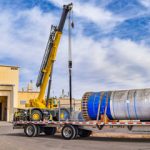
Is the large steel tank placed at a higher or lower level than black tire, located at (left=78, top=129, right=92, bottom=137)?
higher

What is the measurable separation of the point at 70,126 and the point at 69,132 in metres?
0.38

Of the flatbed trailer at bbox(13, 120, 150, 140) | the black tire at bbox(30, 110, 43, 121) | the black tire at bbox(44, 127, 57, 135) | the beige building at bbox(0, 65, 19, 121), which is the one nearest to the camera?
the flatbed trailer at bbox(13, 120, 150, 140)

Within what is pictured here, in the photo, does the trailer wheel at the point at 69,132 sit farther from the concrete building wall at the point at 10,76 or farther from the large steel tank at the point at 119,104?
the concrete building wall at the point at 10,76

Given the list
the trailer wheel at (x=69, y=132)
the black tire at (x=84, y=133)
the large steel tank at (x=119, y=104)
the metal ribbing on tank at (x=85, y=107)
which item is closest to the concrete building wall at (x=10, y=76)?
the black tire at (x=84, y=133)

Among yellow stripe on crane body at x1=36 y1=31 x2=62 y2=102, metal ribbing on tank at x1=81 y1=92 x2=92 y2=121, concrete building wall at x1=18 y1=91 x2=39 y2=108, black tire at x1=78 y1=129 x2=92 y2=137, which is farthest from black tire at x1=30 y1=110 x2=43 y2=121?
concrete building wall at x1=18 y1=91 x2=39 y2=108

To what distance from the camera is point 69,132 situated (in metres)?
23.2

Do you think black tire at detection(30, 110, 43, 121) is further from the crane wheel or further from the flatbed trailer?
the flatbed trailer

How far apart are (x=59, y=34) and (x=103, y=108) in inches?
422

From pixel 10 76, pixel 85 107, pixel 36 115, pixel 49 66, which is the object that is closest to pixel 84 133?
pixel 85 107

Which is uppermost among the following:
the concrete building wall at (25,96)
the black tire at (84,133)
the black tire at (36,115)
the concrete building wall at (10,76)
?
the concrete building wall at (10,76)

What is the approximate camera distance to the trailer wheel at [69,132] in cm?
2305

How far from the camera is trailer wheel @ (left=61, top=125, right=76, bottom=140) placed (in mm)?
23047

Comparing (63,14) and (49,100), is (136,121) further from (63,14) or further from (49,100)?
(63,14)

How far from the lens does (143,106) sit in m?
21.0
